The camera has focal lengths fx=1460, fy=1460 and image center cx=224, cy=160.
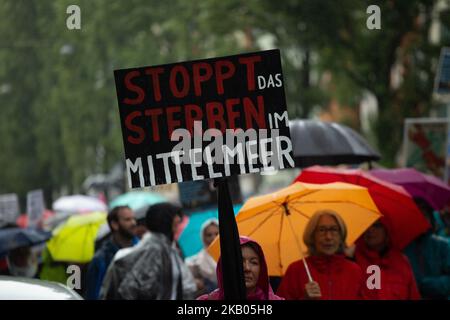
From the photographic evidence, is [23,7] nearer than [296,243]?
No

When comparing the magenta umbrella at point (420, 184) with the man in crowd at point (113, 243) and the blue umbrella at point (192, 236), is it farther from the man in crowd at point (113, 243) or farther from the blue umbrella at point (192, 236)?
the man in crowd at point (113, 243)

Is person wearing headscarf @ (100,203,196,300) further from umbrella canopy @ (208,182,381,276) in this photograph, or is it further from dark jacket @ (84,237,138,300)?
umbrella canopy @ (208,182,381,276)

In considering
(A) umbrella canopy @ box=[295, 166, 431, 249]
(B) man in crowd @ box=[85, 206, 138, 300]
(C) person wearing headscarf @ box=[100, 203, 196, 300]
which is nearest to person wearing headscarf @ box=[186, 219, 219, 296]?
(B) man in crowd @ box=[85, 206, 138, 300]

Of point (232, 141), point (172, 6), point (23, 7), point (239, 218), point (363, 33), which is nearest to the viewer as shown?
point (232, 141)

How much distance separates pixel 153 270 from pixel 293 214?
1.14 meters

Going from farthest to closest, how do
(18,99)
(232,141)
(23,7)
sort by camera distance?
1. (18,99)
2. (23,7)
3. (232,141)

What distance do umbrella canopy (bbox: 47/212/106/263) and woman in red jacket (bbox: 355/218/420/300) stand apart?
3.80 meters

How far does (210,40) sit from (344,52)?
13062 mm

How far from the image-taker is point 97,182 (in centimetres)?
3912

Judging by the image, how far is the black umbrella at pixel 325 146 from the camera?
13562 mm

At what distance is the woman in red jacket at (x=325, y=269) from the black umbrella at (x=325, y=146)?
3.99 m

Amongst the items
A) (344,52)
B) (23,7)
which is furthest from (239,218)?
(23,7)

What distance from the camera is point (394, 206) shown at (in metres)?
11.0
